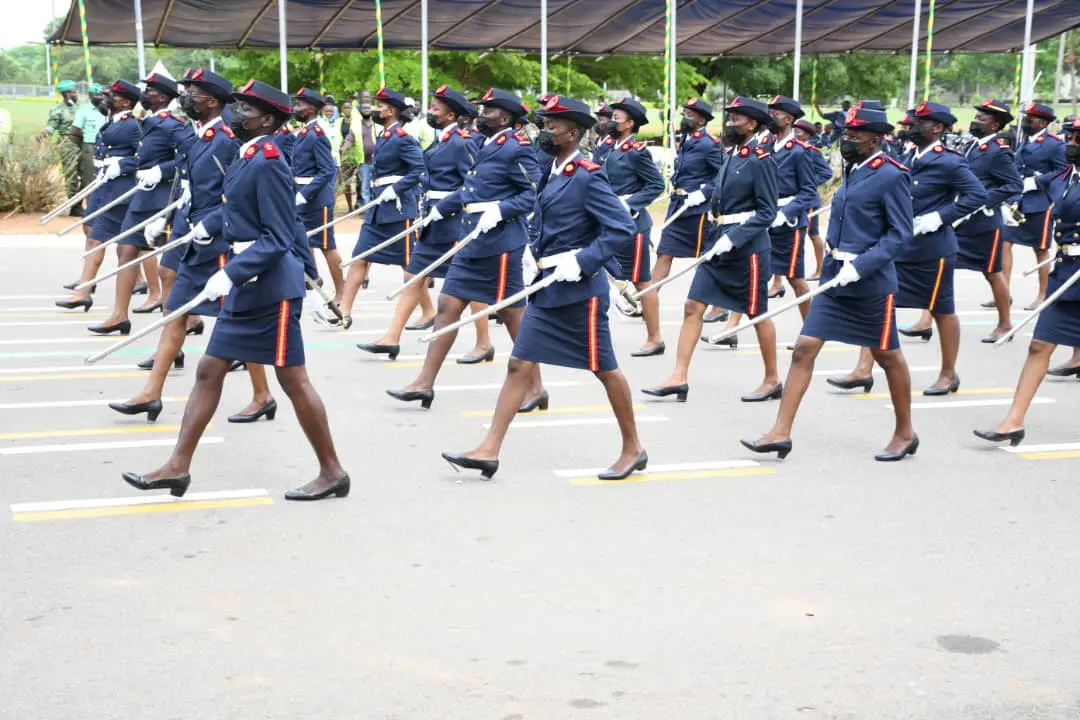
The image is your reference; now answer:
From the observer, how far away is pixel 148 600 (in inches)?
194

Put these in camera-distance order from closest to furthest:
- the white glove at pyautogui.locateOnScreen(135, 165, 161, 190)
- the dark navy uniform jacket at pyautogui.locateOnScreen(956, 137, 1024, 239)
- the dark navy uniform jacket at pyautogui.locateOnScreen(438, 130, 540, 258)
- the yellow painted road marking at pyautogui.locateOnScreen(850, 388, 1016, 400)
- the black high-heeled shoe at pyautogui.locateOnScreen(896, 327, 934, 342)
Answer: the dark navy uniform jacket at pyautogui.locateOnScreen(438, 130, 540, 258)
the yellow painted road marking at pyautogui.locateOnScreen(850, 388, 1016, 400)
the dark navy uniform jacket at pyautogui.locateOnScreen(956, 137, 1024, 239)
the white glove at pyautogui.locateOnScreen(135, 165, 161, 190)
the black high-heeled shoe at pyautogui.locateOnScreen(896, 327, 934, 342)

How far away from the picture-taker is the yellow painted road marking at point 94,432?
758cm

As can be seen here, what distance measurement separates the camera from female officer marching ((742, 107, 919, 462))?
23.4 ft

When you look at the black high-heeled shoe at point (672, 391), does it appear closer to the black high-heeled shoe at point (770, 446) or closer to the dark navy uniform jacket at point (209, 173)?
the black high-heeled shoe at point (770, 446)

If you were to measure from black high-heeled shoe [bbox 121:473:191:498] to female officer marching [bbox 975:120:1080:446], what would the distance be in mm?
4102

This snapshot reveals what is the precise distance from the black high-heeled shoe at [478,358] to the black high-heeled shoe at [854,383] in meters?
2.39

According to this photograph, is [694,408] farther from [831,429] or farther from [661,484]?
[661,484]

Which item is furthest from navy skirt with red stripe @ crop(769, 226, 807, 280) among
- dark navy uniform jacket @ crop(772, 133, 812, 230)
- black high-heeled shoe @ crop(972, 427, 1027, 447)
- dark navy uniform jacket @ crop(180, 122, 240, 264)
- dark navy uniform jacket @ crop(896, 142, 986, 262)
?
dark navy uniform jacket @ crop(180, 122, 240, 264)

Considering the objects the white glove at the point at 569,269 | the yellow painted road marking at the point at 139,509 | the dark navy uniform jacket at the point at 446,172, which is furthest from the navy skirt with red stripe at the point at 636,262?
the yellow painted road marking at the point at 139,509

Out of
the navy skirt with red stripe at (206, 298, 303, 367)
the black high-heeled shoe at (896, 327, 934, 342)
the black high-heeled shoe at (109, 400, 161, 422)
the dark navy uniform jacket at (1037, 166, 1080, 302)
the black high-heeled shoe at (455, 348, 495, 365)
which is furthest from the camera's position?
the black high-heeled shoe at (896, 327, 934, 342)

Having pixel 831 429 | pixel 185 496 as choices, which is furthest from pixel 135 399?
pixel 831 429

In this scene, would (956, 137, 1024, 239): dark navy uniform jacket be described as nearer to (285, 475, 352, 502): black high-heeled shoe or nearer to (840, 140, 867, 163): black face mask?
(840, 140, 867, 163): black face mask

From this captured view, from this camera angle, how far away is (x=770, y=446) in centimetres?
718

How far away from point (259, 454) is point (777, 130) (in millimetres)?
5036
